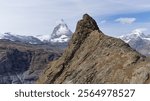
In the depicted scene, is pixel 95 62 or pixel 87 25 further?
pixel 87 25

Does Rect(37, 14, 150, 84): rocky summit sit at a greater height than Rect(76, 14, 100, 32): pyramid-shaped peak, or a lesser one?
lesser

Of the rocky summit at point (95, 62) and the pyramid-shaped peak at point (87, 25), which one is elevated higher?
the pyramid-shaped peak at point (87, 25)

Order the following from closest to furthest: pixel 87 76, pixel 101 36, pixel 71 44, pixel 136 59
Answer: pixel 136 59
pixel 87 76
pixel 101 36
pixel 71 44

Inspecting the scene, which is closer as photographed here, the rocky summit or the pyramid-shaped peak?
the rocky summit

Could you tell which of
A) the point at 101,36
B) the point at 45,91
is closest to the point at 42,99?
the point at 45,91

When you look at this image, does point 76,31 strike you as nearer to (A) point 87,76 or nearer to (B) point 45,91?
(A) point 87,76

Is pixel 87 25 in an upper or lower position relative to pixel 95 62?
upper

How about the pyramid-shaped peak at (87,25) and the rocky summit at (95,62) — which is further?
the pyramid-shaped peak at (87,25)

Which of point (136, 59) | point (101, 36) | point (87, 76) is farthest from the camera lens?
point (101, 36)
